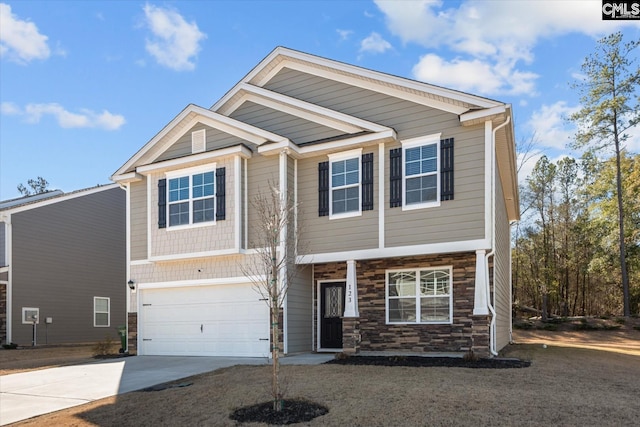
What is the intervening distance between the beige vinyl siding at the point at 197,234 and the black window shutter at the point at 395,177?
417cm

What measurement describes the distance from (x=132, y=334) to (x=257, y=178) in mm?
6083

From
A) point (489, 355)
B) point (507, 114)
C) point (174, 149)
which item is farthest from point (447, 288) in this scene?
point (174, 149)

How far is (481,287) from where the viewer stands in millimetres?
10953

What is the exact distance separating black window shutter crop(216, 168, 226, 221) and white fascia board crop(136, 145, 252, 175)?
444 millimetres

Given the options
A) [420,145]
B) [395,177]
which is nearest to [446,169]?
[420,145]

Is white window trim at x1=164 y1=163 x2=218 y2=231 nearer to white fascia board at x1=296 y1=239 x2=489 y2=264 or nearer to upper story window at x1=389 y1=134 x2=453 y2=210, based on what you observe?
white fascia board at x1=296 y1=239 x2=489 y2=264

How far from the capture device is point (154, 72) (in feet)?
58.9

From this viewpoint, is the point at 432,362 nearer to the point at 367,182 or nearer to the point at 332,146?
the point at 367,182

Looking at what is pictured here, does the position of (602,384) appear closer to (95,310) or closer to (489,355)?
(489,355)

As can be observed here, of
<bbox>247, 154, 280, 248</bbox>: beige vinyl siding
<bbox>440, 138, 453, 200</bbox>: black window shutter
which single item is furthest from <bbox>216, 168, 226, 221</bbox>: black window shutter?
<bbox>440, 138, 453, 200</bbox>: black window shutter

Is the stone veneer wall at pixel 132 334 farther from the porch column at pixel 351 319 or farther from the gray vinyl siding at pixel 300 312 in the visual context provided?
the porch column at pixel 351 319

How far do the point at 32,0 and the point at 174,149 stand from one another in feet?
16.7

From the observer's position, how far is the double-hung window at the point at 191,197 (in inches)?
546

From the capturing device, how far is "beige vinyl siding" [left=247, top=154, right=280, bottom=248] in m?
13.4
